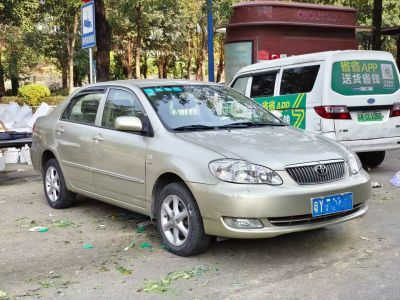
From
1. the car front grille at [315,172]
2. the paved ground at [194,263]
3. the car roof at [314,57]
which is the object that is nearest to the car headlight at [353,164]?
the car front grille at [315,172]

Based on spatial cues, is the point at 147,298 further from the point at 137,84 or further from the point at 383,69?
the point at 383,69

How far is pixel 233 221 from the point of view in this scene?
4.23 metres

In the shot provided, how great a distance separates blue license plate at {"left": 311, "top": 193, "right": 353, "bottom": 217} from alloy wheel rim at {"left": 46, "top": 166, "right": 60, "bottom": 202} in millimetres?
3467

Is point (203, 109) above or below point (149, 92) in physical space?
below

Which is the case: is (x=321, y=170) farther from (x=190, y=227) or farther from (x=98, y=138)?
(x=98, y=138)

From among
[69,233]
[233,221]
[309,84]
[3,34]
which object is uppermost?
[3,34]

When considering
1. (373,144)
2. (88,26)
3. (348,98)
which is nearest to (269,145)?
(348,98)

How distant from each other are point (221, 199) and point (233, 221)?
0.68 ft

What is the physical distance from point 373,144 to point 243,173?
170 inches

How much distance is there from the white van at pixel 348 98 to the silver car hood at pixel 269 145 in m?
2.72

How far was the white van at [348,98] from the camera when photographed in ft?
25.4

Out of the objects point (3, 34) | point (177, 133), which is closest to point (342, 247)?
point (177, 133)

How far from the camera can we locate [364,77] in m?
7.89

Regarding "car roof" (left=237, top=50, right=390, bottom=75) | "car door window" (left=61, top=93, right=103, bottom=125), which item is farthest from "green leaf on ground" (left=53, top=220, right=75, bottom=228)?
"car roof" (left=237, top=50, right=390, bottom=75)
